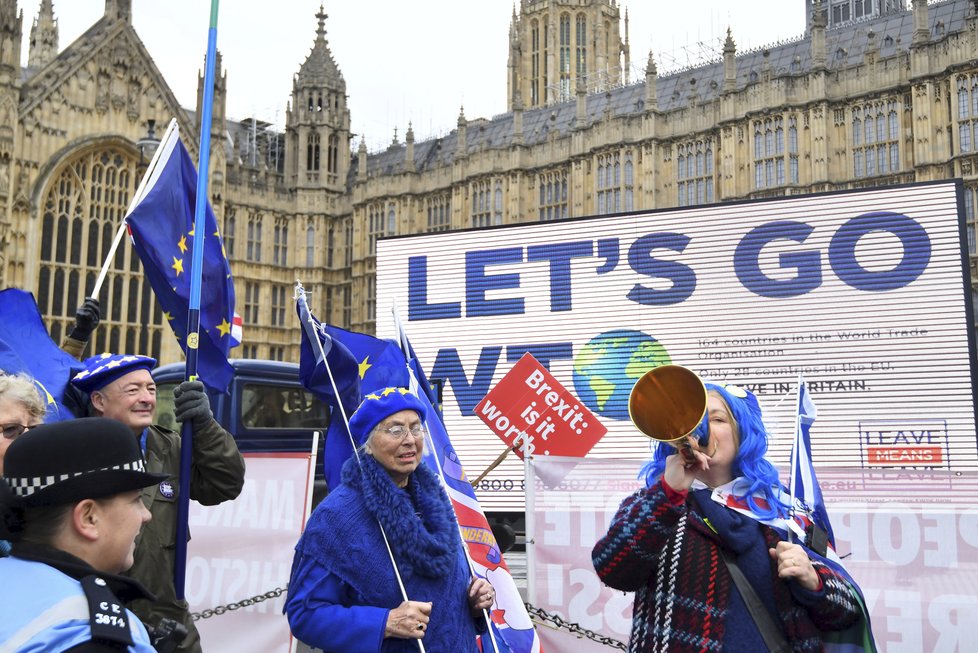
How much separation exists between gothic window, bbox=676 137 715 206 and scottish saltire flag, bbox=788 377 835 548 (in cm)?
2503

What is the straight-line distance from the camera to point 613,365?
1098 centimetres

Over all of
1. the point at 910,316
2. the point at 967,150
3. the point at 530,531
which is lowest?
the point at 530,531

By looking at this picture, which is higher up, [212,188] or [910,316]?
[212,188]

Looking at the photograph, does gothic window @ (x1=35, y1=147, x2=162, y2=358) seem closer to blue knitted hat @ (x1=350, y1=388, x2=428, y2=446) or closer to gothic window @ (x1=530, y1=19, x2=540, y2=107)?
gothic window @ (x1=530, y1=19, x2=540, y2=107)

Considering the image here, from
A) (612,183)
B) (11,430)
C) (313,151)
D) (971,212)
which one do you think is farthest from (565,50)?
(11,430)

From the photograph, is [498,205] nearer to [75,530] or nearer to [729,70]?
[729,70]

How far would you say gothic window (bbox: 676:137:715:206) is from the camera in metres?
27.5

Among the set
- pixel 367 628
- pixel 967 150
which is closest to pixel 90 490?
pixel 367 628

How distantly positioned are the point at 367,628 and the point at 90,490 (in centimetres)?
107

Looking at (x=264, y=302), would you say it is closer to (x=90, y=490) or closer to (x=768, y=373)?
(x=768, y=373)

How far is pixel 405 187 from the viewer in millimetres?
35031

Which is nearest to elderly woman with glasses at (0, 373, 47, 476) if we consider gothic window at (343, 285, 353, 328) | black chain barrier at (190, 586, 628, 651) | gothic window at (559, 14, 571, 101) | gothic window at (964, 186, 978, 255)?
black chain barrier at (190, 586, 628, 651)

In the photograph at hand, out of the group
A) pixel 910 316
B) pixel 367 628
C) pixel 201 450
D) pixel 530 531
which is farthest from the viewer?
pixel 910 316

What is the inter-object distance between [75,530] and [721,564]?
4.92 ft
